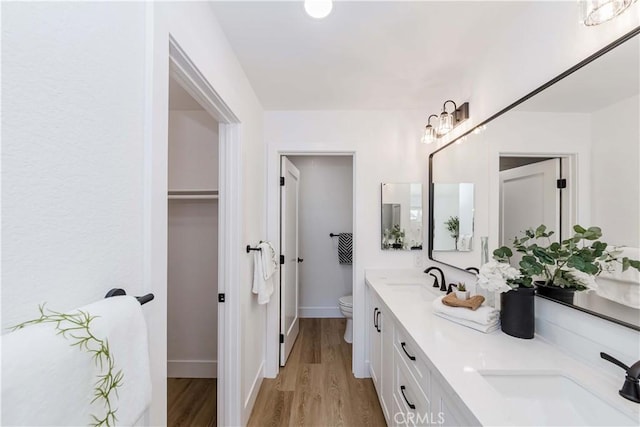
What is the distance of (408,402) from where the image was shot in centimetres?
133

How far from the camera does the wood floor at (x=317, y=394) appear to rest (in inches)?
74.6

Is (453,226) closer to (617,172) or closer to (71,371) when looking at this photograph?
(617,172)

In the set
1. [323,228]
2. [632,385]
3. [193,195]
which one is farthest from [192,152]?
[632,385]

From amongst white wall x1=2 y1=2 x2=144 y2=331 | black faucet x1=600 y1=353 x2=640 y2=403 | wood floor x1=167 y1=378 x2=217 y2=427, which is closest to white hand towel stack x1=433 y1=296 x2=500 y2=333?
black faucet x1=600 y1=353 x2=640 y2=403

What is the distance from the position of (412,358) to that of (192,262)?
1.92 metres

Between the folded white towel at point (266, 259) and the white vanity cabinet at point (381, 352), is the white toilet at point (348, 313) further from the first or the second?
the folded white towel at point (266, 259)

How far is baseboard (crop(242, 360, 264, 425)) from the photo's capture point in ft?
5.96

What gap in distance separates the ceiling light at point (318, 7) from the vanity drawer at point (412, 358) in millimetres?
1534

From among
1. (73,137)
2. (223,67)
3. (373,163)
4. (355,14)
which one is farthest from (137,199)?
(373,163)

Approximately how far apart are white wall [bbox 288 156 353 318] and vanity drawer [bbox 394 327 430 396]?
2.24 meters

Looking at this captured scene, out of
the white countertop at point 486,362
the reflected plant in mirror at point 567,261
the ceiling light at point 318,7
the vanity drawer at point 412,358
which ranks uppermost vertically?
the ceiling light at point 318,7

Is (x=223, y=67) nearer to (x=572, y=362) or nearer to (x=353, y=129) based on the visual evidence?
(x=353, y=129)

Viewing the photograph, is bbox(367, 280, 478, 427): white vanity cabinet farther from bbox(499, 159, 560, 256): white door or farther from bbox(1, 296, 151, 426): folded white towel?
bbox(1, 296, 151, 426): folded white towel

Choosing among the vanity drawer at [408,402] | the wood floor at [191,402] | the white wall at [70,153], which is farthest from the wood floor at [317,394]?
the white wall at [70,153]
